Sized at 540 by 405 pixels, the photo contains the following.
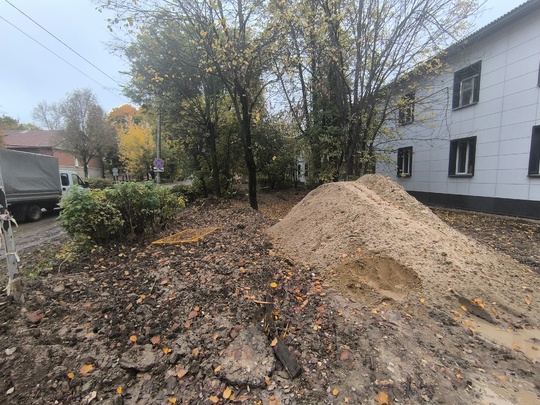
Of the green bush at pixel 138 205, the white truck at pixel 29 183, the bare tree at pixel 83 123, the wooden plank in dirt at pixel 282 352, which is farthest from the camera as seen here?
the bare tree at pixel 83 123

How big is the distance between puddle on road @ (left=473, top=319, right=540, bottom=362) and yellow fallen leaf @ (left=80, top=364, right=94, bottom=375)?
350cm

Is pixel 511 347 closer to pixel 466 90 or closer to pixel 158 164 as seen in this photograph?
pixel 466 90

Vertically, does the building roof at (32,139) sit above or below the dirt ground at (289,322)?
above

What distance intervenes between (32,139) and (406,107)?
41901 millimetres

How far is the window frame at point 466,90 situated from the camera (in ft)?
33.3

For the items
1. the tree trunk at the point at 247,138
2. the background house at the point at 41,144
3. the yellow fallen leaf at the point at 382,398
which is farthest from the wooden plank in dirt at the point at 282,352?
the background house at the point at 41,144

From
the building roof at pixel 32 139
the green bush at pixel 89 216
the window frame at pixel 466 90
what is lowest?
the green bush at pixel 89 216

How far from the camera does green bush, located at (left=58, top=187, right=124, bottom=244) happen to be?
428 centimetres

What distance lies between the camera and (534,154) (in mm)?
8305

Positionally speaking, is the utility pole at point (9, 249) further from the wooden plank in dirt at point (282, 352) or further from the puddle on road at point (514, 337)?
the puddle on road at point (514, 337)

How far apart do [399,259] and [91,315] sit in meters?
3.58

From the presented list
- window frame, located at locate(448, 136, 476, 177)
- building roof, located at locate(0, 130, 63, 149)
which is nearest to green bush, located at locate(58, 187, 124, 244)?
window frame, located at locate(448, 136, 476, 177)

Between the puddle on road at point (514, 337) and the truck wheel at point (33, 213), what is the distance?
13522 mm

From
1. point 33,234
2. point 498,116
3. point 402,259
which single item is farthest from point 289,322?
point 498,116
